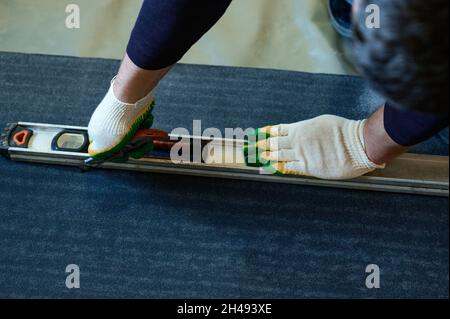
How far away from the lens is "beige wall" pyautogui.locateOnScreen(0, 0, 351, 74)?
4.45 ft

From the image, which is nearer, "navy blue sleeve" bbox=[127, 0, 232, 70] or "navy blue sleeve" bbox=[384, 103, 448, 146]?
"navy blue sleeve" bbox=[127, 0, 232, 70]

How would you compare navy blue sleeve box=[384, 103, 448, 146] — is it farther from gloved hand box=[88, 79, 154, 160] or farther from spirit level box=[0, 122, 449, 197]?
gloved hand box=[88, 79, 154, 160]

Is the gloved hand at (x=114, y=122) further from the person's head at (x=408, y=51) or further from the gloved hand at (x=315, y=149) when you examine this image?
the person's head at (x=408, y=51)

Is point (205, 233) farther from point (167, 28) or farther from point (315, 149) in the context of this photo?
point (167, 28)

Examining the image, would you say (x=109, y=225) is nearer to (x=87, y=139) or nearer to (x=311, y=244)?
(x=87, y=139)

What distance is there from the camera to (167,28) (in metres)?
0.74

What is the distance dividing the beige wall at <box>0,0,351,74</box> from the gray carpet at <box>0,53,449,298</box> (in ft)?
0.67

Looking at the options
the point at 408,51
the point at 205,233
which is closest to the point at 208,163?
the point at 205,233

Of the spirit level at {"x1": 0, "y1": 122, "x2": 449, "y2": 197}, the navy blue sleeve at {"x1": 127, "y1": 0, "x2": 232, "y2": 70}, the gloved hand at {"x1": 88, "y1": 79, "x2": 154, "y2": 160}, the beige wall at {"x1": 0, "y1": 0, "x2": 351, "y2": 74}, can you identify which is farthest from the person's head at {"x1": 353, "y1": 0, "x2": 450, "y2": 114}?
the beige wall at {"x1": 0, "y1": 0, "x2": 351, "y2": 74}

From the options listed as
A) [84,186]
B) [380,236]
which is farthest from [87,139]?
[380,236]

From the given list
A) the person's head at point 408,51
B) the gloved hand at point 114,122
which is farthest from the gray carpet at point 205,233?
the person's head at point 408,51

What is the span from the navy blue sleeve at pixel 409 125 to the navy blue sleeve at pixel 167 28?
39cm

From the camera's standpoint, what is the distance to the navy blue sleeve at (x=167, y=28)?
72cm

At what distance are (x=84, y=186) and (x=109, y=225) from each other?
124 mm
